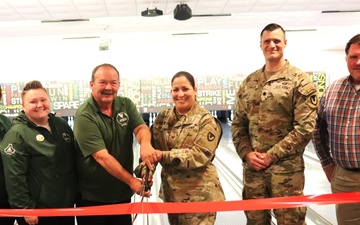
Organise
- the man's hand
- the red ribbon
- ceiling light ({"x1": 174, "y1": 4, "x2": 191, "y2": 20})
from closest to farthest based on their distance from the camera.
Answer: the red ribbon, the man's hand, ceiling light ({"x1": 174, "y1": 4, "x2": 191, "y2": 20})

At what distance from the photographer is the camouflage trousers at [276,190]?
1904 millimetres

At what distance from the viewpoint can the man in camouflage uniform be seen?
73.3 inches

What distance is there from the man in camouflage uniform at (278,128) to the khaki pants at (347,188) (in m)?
0.26

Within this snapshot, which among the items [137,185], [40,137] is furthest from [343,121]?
[40,137]

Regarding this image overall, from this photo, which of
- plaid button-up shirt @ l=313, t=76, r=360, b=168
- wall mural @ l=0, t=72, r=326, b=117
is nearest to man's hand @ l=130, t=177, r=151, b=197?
plaid button-up shirt @ l=313, t=76, r=360, b=168

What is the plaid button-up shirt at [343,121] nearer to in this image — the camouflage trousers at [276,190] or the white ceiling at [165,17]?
the camouflage trousers at [276,190]

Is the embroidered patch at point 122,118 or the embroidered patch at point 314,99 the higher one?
the embroidered patch at point 314,99

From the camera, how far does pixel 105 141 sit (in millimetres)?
1914

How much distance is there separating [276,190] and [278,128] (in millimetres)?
338

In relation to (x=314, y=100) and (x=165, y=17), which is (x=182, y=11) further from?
(x=314, y=100)

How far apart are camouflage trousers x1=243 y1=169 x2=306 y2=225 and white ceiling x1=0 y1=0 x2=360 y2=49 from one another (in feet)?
11.7

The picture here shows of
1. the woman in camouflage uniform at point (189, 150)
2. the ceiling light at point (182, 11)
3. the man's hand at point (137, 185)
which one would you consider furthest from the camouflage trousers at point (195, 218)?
the ceiling light at point (182, 11)

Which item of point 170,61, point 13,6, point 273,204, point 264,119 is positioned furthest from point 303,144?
point 170,61

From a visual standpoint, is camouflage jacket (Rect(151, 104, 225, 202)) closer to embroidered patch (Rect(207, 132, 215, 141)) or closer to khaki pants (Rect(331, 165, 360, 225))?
embroidered patch (Rect(207, 132, 215, 141))
